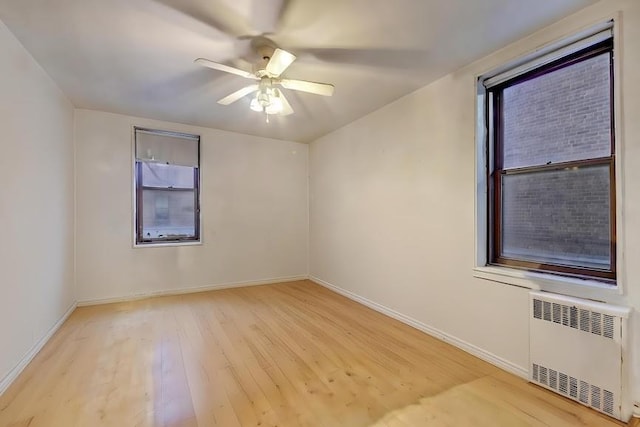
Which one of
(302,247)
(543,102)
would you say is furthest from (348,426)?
(302,247)

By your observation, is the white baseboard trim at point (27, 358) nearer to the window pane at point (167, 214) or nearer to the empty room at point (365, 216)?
the empty room at point (365, 216)

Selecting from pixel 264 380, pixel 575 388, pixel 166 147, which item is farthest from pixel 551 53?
pixel 166 147

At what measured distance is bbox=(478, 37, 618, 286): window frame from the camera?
1831 mm

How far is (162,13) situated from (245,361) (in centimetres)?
262

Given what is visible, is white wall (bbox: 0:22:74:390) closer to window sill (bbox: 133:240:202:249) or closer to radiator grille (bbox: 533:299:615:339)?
window sill (bbox: 133:240:202:249)

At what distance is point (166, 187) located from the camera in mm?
4332

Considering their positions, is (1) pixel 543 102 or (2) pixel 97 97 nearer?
(1) pixel 543 102

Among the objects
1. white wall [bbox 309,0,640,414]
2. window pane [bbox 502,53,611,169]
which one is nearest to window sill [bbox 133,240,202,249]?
white wall [bbox 309,0,640,414]

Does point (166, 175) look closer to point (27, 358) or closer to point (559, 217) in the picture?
point (27, 358)

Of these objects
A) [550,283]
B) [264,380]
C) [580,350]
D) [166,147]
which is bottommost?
[264,380]

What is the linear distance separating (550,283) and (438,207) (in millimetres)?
1074

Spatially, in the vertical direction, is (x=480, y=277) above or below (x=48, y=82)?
below

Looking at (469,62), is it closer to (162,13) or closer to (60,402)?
(162,13)

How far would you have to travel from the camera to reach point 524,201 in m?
2.35
